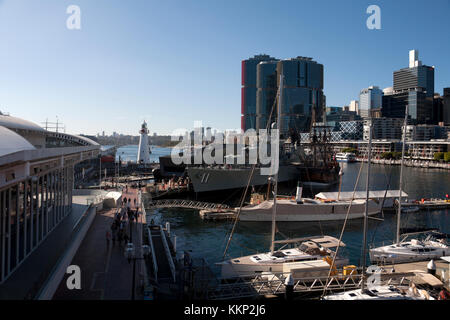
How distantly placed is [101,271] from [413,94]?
19289 cm

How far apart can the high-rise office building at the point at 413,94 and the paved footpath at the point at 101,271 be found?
184m

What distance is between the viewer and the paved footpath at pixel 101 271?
29.9 feet

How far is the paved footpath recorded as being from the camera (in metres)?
9.12

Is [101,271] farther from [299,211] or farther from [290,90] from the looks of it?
[290,90]

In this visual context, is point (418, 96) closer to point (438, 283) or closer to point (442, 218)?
point (442, 218)

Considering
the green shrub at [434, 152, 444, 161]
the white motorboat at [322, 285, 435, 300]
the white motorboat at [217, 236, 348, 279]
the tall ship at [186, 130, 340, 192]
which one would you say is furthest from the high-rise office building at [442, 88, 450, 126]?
the white motorboat at [322, 285, 435, 300]

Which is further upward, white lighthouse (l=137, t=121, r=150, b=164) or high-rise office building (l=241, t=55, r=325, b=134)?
high-rise office building (l=241, t=55, r=325, b=134)

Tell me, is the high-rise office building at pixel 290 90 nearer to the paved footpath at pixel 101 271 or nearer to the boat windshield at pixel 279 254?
the boat windshield at pixel 279 254

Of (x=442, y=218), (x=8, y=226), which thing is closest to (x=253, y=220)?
(x=442, y=218)

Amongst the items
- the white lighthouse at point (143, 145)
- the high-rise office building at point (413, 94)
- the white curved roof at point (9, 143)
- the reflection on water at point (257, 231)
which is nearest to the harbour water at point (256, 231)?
the reflection on water at point (257, 231)

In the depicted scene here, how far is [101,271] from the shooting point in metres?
10.8

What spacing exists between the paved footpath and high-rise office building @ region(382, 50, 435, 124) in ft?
604

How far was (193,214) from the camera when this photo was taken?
29.2 meters

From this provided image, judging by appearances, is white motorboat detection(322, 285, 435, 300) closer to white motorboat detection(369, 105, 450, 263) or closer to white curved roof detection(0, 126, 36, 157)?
white motorboat detection(369, 105, 450, 263)
